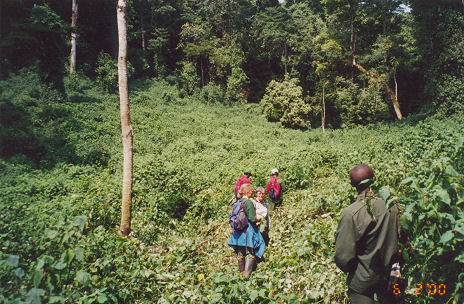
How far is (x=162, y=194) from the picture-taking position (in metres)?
7.24

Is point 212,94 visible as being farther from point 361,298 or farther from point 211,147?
point 361,298

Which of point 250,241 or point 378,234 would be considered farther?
point 250,241

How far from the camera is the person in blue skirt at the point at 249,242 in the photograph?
4105mm

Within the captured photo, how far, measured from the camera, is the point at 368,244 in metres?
2.31

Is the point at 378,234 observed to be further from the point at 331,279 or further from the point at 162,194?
the point at 162,194

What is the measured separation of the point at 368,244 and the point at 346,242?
0.65 ft

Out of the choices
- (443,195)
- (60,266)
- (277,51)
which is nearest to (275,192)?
(443,195)

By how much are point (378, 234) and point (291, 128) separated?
2595 cm

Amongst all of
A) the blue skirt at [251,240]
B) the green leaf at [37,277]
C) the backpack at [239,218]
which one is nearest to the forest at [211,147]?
the green leaf at [37,277]

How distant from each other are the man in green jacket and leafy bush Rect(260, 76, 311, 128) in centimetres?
2557

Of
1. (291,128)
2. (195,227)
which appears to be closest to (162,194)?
(195,227)

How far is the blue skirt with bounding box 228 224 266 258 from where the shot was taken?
4121 millimetres

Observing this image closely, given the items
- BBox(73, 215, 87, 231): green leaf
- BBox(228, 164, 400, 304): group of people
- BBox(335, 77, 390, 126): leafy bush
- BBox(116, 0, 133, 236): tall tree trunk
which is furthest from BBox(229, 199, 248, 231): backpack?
BBox(335, 77, 390, 126): leafy bush

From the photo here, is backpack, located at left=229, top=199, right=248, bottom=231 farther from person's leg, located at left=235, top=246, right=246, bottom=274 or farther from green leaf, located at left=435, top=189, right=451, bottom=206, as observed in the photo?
green leaf, located at left=435, top=189, right=451, bottom=206
